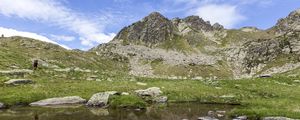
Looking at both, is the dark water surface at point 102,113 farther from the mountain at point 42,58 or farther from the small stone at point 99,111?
the mountain at point 42,58

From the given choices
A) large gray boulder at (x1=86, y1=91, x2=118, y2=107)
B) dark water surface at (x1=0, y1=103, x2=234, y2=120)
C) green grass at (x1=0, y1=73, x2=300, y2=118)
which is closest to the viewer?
dark water surface at (x1=0, y1=103, x2=234, y2=120)

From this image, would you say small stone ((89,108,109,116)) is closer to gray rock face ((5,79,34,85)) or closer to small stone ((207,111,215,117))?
small stone ((207,111,215,117))

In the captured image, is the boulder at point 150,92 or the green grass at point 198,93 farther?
the boulder at point 150,92

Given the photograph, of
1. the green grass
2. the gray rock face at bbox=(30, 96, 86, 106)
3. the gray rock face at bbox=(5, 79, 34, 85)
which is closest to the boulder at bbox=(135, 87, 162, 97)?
the green grass

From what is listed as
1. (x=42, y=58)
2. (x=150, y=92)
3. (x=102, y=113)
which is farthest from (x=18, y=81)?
(x=42, y=58)

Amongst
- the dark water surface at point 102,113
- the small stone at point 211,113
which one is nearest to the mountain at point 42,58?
the dark water surface at point 102,113

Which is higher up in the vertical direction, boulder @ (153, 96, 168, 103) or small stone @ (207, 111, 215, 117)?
boulder @ (153, 96, 168, 103)

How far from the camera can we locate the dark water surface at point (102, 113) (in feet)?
137

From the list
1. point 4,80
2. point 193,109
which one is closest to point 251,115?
point 193,109

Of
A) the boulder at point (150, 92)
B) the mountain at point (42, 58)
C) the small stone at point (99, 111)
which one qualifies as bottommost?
the small stone at point (99, 111)

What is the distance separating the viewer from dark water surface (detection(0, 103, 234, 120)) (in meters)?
41.8

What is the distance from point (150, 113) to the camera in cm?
4659

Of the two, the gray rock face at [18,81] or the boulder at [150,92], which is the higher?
the gray rock face at [18,81]

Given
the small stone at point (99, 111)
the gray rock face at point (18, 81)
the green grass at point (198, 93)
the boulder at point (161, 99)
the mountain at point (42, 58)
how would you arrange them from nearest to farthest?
the small stone at point (99, 111)
the green grass at point (198, 93)
the boulder at point (161, 99)
the gray rock face at point (18, 81)
the mountain at point (42, 58)
